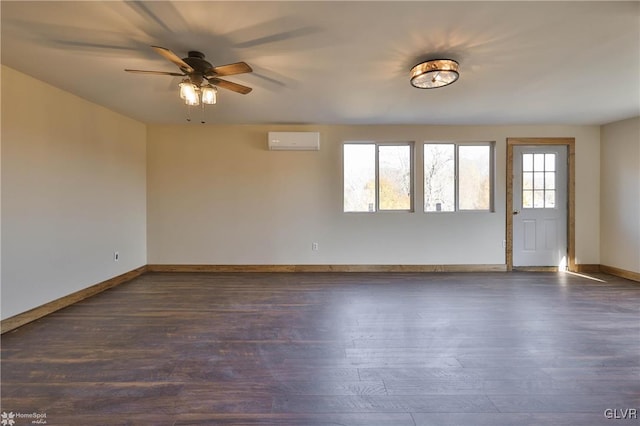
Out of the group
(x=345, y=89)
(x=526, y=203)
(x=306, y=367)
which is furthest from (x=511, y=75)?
(x=306, y=367)

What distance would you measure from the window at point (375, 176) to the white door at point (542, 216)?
6.71 feet

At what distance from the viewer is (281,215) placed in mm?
4715

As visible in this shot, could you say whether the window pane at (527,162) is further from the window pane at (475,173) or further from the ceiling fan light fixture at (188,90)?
the ceiling fan light fixture at (188,90)

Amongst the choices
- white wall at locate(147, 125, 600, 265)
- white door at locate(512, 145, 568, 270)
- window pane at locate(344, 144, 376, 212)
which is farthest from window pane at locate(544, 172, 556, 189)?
window pane at locate(344, 144, 376, 212)

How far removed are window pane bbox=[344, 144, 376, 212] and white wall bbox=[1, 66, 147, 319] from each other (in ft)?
11.5

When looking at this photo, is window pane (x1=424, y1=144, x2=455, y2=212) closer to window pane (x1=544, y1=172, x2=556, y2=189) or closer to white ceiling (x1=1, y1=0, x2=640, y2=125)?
white ceiling (x1=1, y1=0, x2=640, y2=125)

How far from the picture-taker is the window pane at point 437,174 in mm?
4727

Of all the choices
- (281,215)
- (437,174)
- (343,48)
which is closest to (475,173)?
(437,174)

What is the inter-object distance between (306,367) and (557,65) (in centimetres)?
345

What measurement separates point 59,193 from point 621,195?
25.7 feet

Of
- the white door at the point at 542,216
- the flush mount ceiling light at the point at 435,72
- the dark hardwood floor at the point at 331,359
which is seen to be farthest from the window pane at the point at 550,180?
the flush mount ceiling light at the point at 435,72

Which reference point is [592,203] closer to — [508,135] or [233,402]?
[508,135]

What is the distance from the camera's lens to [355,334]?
2463 millimetres

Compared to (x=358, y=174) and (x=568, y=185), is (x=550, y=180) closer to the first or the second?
(x=568, y=185)
